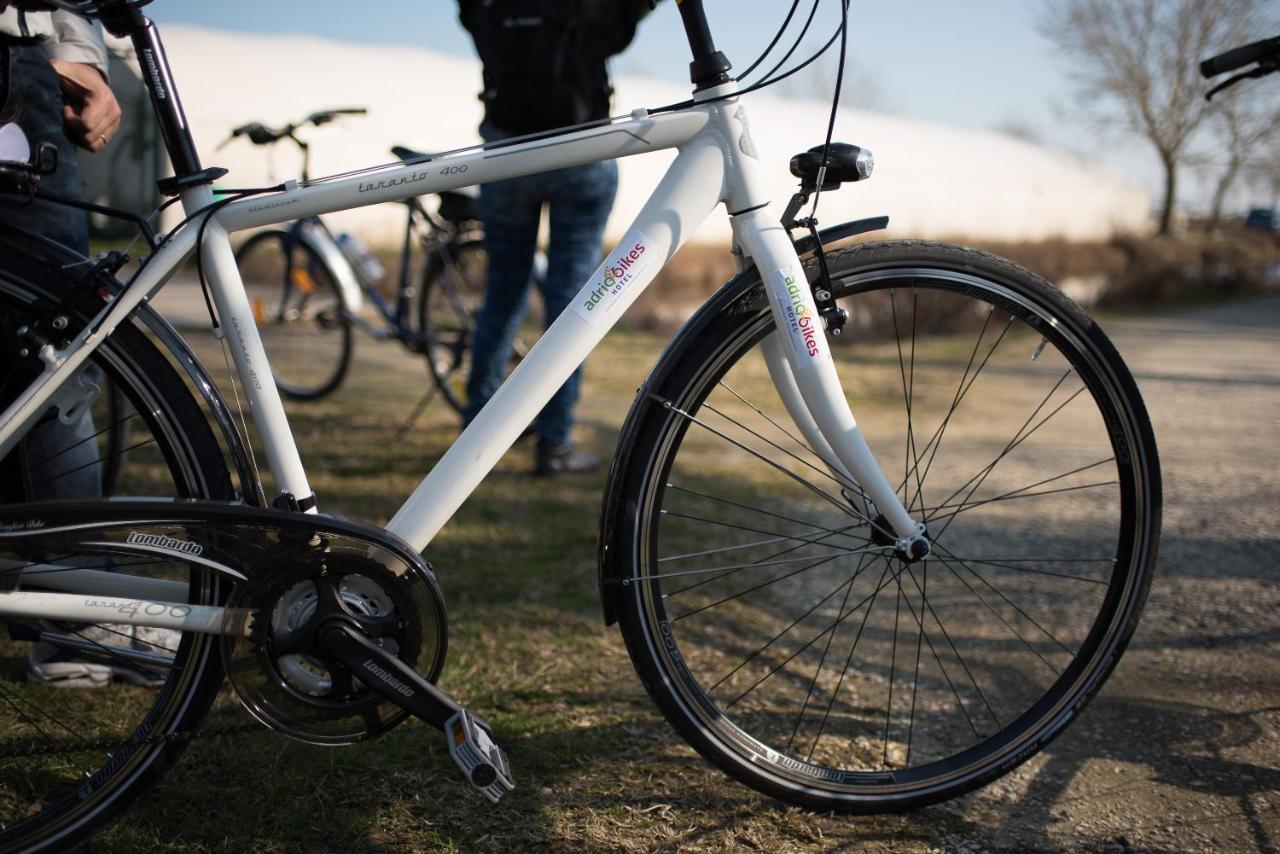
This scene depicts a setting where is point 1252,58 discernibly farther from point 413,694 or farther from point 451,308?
point 451,308

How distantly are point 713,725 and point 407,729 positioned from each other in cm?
69

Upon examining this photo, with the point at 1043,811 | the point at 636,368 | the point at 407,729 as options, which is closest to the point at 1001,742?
the point at 1043,811

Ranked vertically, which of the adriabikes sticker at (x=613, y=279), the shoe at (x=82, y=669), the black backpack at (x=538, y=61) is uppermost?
the black backpack at (x=538, y=61)

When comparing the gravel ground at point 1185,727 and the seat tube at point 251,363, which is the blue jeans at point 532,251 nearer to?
the seat tube at point 251,363

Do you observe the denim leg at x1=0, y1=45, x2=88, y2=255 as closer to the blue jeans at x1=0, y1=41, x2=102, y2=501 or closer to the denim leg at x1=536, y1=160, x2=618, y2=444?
the blue jeans at x1=0, y1=41, x2=102, y2=501

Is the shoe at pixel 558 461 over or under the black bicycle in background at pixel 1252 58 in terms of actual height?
under

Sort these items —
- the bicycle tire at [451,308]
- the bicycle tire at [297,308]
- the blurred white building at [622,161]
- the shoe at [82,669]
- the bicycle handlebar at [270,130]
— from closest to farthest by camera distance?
the shoe at [82,669] < the bicycle handlebar at [270,130] < the bicycle tire at [451,308] < the bicycle tire at [297,308] < the blurred white building at [622,161]

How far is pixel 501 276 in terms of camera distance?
3.62 m

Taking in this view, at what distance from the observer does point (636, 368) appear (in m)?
6.60

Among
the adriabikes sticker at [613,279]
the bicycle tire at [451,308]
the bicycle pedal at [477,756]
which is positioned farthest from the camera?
the bicycle tire at [451,308]

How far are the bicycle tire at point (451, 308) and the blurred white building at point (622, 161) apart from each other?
125 inches

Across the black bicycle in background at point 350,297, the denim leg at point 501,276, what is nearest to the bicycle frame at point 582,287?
the denim leg at point 501,276

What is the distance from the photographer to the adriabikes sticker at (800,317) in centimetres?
160

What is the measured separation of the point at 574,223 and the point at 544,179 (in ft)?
0.60
